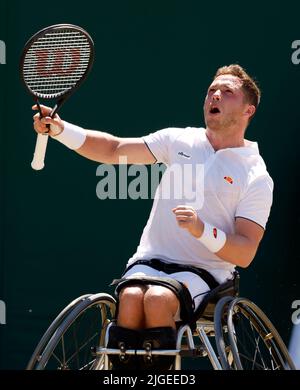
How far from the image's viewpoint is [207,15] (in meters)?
5.12

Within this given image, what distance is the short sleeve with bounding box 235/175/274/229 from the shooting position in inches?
157

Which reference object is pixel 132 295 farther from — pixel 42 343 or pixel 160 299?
pixel 42 343

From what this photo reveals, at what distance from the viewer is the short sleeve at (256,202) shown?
3994 mm

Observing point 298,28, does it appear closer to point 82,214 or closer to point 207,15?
point 207,15

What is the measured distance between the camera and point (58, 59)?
4148 mm

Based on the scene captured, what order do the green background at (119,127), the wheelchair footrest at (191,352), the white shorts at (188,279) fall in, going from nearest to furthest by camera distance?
the wheelchair footrest at (191,352) → the white shorts at (188,279) → the green background at (119,127)

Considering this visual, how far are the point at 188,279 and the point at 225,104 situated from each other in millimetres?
721

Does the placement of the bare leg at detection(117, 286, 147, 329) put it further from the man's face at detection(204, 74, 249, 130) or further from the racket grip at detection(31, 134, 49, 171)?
the man's face at detection(204, 74, 249, 130)

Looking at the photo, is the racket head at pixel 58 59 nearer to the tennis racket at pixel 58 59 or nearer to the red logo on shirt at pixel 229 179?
the tennis racket at pixel 58 59

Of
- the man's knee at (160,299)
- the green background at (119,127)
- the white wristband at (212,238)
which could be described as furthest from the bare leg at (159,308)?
the green background at (119,127)
